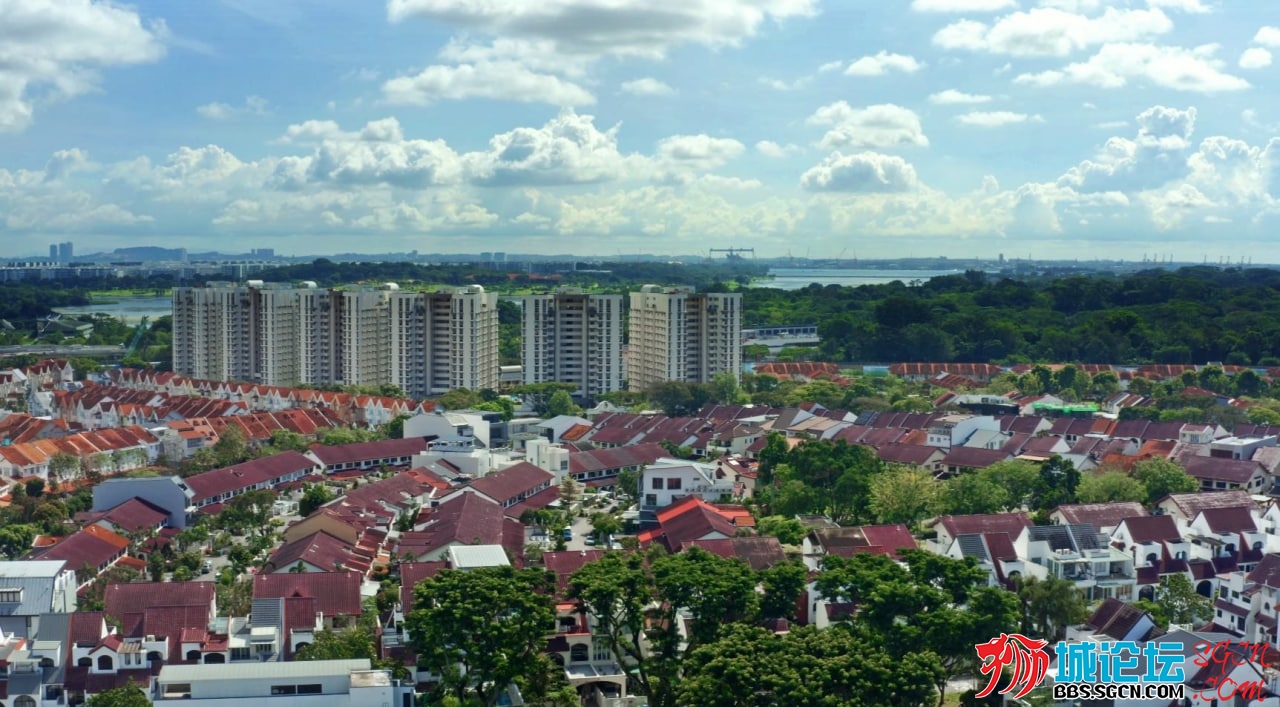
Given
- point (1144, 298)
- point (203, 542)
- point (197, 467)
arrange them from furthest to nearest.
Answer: point (1144, 298), point (197, 467), point (203, 542)

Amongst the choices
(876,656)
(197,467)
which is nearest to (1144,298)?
(197,467)

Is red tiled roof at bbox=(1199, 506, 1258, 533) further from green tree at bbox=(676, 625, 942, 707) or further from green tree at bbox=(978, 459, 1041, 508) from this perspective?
green tree at bbox=(676, 625, 942, 707)

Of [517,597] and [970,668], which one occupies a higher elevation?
[517,597]

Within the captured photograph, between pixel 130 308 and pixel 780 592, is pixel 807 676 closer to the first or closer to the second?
pixel 780 592

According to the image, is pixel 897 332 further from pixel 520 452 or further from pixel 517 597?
pixel 517 597

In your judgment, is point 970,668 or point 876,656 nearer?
point 876,656

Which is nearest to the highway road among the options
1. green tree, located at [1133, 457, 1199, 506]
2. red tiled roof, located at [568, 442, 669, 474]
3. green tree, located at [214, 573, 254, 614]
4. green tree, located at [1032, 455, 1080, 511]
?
red tiled roof, located at [568, 442, 669, 474]

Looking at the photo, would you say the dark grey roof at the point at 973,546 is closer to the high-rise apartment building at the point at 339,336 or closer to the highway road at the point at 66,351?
the high-rise apartment building at the point at 339,336
